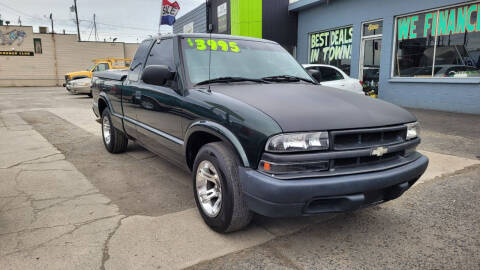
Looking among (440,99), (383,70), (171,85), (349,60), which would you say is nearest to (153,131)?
(171,85)

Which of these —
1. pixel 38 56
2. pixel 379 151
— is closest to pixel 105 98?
pixel 379 151

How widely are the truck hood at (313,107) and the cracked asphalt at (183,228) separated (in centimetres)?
97

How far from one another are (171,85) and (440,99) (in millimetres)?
9400

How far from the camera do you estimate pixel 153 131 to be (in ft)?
13.1

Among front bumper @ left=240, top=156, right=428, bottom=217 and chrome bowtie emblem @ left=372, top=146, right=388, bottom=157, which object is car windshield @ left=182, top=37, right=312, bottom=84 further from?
chrome bowtie emblem @ left=372, top=146, right=388, bottom=157

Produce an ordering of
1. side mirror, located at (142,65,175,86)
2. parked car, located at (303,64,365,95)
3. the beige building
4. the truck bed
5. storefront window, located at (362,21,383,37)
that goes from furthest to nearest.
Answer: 1. the beige building
2. storefront window, located at (362,21,383,37)
3. parked car, located at (303,64,365,95)
4. the truck bed
5. side mirror, located at (142,65,175,86)

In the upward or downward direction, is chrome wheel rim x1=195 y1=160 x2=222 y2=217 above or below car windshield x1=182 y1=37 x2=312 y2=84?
below

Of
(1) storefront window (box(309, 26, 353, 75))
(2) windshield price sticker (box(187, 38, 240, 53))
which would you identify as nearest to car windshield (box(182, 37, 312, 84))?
(2) windshield price sticker (box(187, 38, 240, 53))

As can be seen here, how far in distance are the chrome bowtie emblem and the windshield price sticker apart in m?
1.92

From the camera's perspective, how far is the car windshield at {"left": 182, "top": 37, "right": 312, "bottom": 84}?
3453mm

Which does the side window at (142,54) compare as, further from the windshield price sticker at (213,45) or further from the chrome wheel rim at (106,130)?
the chrome wheel rim at (106,130)

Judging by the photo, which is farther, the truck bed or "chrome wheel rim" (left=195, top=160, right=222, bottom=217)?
the truck bed

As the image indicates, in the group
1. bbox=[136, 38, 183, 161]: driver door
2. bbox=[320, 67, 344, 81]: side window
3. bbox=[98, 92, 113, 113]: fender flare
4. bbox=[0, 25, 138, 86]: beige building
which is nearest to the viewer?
bbox=[136, 38, 183, 161]: driver door

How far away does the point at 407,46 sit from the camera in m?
11.1
